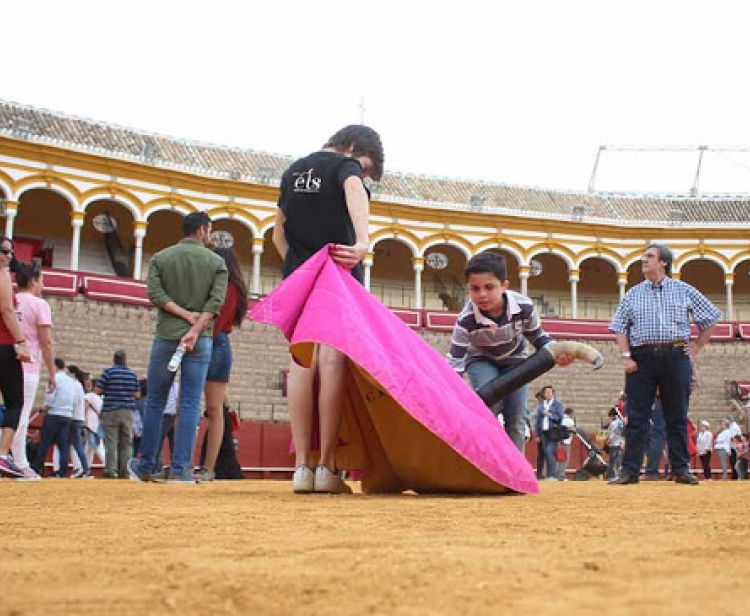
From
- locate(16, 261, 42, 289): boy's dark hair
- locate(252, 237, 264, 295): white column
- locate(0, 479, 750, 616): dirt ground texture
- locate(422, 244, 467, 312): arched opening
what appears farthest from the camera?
locate(422, 244, 467, 312): arched opening

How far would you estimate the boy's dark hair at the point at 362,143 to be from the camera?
15.4 ft

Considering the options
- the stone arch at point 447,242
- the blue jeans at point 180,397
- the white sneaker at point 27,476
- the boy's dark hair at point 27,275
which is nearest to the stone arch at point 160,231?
the stone arch at point 447,242

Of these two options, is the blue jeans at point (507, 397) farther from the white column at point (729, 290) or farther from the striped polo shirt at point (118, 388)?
the white column at point (729, 290)

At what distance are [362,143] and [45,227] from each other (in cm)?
2684

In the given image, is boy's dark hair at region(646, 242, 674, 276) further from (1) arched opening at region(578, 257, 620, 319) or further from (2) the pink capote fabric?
(1) arched opening at region(578, 257, 620, 319)

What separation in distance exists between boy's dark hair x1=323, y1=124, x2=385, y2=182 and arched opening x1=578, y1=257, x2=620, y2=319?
105 feet

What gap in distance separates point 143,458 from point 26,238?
24652mm

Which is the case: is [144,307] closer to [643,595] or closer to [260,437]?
[260,437]

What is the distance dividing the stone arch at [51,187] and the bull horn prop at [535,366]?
2400cm

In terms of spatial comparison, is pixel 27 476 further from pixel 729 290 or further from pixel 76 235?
pixel 729 290

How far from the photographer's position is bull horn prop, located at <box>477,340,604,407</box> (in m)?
4.78

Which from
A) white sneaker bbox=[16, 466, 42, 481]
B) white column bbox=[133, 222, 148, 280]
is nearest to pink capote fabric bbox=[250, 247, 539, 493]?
white sneaker bbox=[16, 466, 42, 481]

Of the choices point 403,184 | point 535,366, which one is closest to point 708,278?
point 403,184

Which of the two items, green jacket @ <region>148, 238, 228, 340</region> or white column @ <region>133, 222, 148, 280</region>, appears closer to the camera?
green jacket @ <region>148, 238, 228, 340</region>
